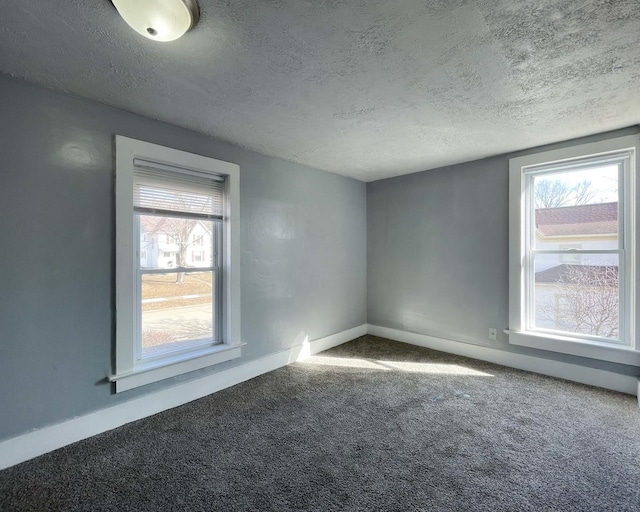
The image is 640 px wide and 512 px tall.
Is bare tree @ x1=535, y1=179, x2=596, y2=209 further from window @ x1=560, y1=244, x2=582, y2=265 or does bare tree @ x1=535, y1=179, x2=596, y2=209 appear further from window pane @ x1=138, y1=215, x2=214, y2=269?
window pane @ x1=138, y1=215, x2=214, y2=269

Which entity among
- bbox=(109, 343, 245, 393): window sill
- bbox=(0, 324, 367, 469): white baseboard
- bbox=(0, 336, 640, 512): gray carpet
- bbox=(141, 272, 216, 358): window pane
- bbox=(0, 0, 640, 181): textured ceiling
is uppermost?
bbox=(0, 0, 640, 181): textured ceiling

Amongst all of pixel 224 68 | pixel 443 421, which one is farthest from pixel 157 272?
pixel 443 421

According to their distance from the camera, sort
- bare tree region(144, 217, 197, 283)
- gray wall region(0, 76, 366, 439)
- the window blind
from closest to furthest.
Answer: gray wall region(0, 76, 366, 439) → the window blind → bare tree region(144, 217, 197, 283)

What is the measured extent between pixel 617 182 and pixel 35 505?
4679 mm

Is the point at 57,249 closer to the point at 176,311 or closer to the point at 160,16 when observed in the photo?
the point at 176,311

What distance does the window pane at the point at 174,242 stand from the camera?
2402mm

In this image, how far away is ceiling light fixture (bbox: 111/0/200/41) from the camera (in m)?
1.19

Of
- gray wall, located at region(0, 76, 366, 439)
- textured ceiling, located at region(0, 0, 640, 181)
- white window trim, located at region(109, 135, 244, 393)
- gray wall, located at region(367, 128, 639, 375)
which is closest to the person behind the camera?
textured ceiling, located at region(0, 0, 640, 181)

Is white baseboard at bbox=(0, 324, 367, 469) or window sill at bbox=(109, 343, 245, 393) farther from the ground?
window sill at bbox=(109, 343, 245, 393)

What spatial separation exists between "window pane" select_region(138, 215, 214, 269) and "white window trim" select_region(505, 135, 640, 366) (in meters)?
3.13

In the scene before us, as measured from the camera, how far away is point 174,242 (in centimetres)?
257

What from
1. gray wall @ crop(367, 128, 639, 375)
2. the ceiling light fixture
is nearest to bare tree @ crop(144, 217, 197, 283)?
the ceiling light fixture

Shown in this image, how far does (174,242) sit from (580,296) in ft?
12.5

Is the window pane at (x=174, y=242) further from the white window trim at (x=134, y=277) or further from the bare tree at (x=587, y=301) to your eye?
the bare tree at (x=587, y=301)
